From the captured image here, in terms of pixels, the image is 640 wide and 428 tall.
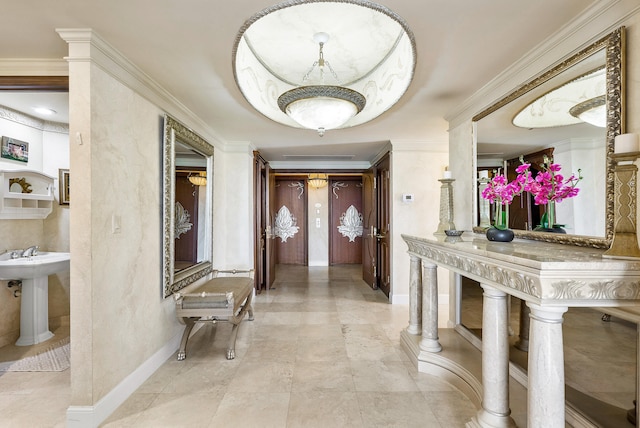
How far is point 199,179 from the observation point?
3510 mm

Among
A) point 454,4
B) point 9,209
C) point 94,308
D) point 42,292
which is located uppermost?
point 454,4

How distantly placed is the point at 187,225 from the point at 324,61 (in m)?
2.11

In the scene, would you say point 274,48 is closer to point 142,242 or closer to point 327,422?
point 142,242

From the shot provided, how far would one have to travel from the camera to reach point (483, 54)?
2082mm

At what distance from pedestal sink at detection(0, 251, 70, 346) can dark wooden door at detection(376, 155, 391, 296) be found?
13.3 feet

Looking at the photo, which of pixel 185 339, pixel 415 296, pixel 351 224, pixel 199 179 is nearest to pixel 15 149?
pixel 199 179

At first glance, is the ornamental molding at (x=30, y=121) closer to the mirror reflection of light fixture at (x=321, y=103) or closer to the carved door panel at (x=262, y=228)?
the carved door panel at (x=262, y=228)

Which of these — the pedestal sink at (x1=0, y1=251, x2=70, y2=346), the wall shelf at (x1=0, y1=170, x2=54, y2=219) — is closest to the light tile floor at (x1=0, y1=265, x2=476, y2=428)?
the pedestal sink at (x1=0, y1=251, x2=70, y2=346)

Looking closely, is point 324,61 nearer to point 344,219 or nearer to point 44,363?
point 44,363

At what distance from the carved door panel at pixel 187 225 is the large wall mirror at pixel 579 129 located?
2920mm

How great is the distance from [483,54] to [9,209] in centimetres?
433

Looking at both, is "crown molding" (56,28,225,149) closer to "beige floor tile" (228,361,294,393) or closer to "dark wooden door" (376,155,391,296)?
"beige floor tile" (228,361,294,393)

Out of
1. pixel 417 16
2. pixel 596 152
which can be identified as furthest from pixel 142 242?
pixel 596 152

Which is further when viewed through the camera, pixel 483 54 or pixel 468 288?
pixel 468 288
